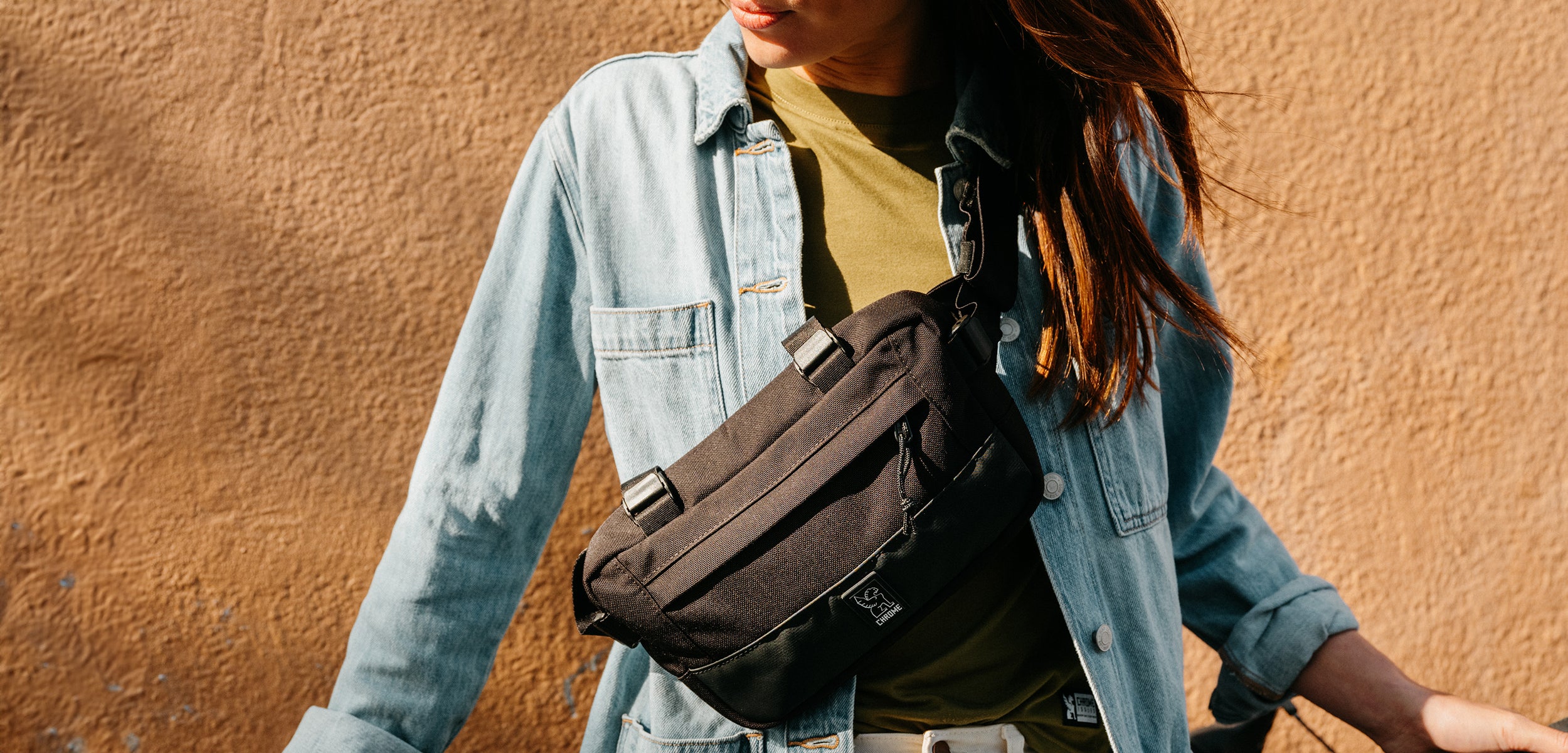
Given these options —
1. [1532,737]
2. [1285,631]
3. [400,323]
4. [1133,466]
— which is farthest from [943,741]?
[400,323]

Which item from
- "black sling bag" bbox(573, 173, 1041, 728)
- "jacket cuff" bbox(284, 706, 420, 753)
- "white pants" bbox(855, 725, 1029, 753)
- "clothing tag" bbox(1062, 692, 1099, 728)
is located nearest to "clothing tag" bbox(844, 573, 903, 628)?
"black sling bag" bbox(573, 173, 1041, 728)

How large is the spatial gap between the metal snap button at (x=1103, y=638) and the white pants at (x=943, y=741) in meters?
0.11

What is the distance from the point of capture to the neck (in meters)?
1.00

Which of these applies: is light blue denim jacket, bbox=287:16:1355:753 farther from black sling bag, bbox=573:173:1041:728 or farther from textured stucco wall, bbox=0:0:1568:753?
→ textured stucco wall, bbox=0:0:1568:753

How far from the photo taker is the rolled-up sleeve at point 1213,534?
3.54 feet

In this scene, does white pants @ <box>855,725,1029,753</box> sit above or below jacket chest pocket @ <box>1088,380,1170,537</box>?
below

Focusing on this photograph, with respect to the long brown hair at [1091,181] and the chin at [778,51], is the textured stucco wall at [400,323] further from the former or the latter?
the chin at [778,51]

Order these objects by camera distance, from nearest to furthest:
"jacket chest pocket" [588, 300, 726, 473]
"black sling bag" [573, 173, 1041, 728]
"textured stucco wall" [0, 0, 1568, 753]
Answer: "black sling bag" [573, 173, 1041, 728]
"jacket chest pocket" [588, 300, 726, 473]
"textured stucco wall" [0, 0, 1568, 753]

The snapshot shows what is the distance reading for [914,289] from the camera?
938 mm

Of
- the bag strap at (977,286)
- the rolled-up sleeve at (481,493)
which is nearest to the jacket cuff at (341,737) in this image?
the rolled-up sleeve at (481,493)

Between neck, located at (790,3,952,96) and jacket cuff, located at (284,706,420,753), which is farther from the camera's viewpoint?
neck, located at (790,3,952,96)

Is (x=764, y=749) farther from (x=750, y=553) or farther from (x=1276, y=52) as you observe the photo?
(x=1276, y=52)

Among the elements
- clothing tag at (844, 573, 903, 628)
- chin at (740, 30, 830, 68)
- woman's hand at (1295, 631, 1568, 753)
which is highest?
chin at (740, 30, 830, 68)

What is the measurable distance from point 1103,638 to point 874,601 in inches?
9.6
